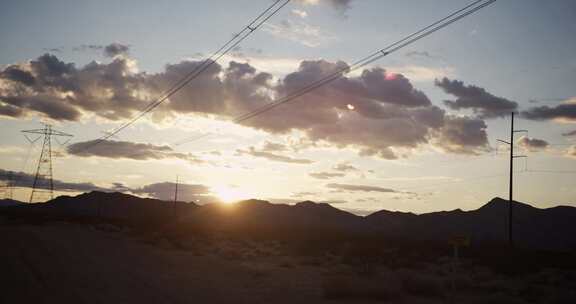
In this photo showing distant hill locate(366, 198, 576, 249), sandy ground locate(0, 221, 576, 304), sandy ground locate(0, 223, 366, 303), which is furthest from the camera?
distant hill locate(366, 198, 576, 249)

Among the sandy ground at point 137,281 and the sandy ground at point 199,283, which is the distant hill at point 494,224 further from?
the sandy ground at point 137,281

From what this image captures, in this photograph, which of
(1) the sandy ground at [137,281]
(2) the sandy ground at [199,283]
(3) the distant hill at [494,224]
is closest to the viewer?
(1) the sandy ground at [137,281]

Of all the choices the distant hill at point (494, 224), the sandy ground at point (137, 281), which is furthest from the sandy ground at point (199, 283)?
the distant hill at point (494, 224)

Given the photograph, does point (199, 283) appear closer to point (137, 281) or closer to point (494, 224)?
point (137, 281)

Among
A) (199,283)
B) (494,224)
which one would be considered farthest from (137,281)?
(494,224)

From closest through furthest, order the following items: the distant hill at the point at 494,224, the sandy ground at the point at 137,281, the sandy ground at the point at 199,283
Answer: the sandy ground at the point at 137,281, the sandy ground at the point at 199,283, the distant hill at the point at 494,224

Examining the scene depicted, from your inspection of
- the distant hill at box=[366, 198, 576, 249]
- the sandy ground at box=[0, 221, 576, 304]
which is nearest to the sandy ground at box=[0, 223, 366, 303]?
the sandy ground at box=[0, 221, 576, 304]

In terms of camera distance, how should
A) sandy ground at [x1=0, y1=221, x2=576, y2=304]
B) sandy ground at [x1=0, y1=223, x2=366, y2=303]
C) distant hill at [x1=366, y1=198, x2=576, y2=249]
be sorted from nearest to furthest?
sandy ground at [x1=0, y1=223, x2=366, y2=303] < sandy ground at [x1=0, y1=221, x2=576, y2=304] < distant hill at [x1=366, y1=198, x2=576, y2=249]

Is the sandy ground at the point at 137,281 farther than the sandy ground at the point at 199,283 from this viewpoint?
No

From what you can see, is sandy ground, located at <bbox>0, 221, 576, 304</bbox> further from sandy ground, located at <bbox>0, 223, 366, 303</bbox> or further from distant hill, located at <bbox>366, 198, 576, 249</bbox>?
distant hill, located at <bbox>366, 198, 576, 249</bbox>

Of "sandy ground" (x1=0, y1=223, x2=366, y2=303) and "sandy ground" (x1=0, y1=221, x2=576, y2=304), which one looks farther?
"sandy ground" (x1=0, y1=221, x2=576, y2=304)

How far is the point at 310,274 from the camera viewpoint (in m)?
30.8

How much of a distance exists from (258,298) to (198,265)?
13.8 metres

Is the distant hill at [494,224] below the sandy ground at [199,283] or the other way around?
the other way around
